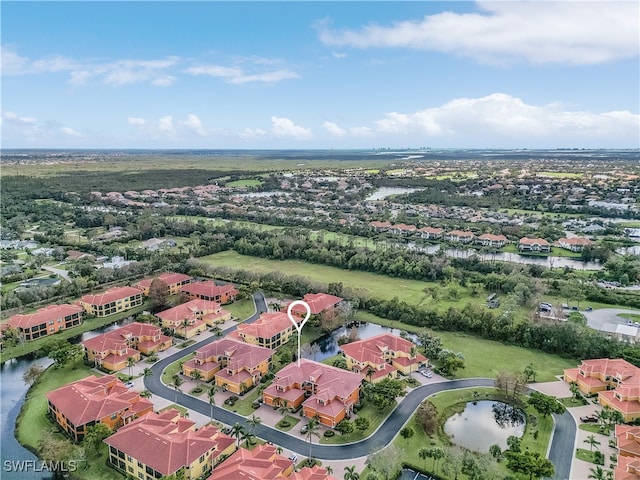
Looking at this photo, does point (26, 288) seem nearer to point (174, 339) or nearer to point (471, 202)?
point (174, 339)

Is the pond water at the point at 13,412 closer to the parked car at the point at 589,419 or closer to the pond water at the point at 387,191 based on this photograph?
the parked car at the point at 589,419

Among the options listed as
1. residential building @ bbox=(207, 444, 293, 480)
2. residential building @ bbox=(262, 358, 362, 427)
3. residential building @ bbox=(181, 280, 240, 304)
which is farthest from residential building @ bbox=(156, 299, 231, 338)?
residential building @ bbox=(207, 444, 293, 480)

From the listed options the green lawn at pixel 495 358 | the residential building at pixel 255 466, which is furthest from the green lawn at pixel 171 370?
the green lawn at pixel 495 358

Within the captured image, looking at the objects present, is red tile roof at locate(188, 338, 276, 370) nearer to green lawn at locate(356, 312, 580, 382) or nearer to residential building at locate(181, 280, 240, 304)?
residential building at locate(181, 280, 240, 304)

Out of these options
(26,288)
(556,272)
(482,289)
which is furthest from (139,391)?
(556,272)

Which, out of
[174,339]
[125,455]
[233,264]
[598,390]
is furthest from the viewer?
[233,264]
